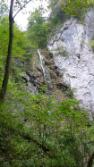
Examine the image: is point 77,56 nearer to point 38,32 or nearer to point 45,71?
point 45,71

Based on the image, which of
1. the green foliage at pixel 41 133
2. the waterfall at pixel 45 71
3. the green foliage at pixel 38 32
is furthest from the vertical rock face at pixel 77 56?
the green foliage at pixel 41 133

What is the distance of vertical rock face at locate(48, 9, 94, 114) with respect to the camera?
18.9 meters

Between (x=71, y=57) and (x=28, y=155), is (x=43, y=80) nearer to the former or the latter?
(x=71, y=57)

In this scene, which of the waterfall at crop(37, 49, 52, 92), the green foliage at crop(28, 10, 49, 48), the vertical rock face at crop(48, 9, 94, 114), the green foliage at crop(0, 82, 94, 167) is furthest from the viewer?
the green foliage at crop(28, 10, 49, 48)

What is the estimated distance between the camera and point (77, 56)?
20609 mm

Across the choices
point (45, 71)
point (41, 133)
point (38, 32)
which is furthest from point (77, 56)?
point (41, 133)

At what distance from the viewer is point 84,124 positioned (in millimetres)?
9469

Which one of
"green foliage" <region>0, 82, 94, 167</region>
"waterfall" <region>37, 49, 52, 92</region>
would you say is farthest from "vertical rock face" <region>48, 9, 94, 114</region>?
"green foliage" <region>0, 82, 94, 167</region>

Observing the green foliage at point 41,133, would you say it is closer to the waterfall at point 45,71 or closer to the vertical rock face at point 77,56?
the vertical rock face at point 77,56

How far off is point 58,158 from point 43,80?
9971 millimetres

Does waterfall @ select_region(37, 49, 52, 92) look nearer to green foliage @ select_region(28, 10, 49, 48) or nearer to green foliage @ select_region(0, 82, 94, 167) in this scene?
green foliage @ select_region(28, 10, 49, 48)

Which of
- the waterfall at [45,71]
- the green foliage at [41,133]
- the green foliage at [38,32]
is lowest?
the waterfall at [45,71]

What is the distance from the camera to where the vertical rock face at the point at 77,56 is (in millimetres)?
18880

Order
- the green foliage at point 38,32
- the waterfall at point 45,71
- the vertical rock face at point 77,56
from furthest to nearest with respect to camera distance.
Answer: the green foliage at point 38,32 < the vertical rock face at point 77,56 < the waterfall at point 45,71
